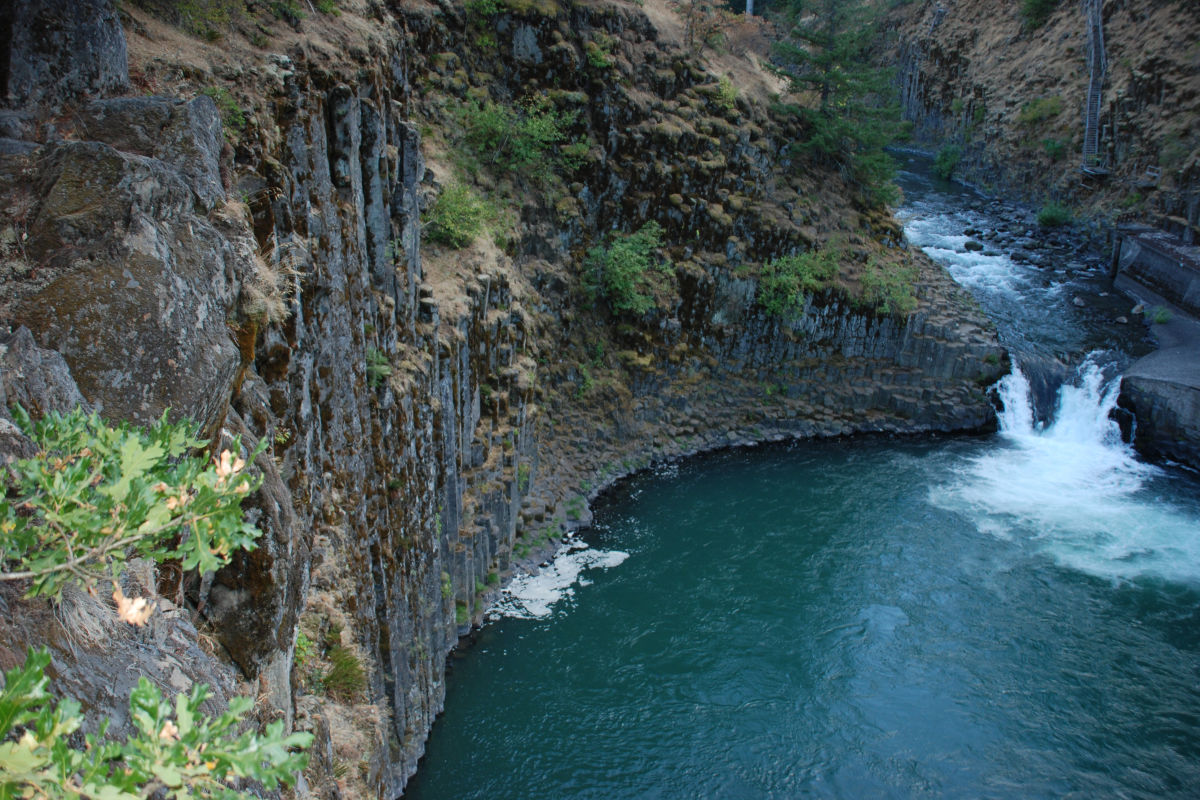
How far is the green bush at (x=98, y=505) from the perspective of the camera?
3.21m

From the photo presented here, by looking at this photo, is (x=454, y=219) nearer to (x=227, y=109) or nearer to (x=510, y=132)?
(x=510, y=132)

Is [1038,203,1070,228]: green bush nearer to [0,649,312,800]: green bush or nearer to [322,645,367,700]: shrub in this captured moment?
[322,645,367,700]: shrub

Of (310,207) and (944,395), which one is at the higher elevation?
(310,207)

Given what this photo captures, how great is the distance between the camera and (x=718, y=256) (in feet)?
98.7

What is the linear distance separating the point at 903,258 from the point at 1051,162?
16.6 metres

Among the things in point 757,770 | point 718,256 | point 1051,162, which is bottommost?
point 757,770

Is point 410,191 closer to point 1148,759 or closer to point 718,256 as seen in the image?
point 718,256

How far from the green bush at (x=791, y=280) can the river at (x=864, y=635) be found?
5.71 meters

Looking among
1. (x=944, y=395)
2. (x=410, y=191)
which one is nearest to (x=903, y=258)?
(x=944, y=395)

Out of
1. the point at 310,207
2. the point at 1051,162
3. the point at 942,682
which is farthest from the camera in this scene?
the point at 1051,162

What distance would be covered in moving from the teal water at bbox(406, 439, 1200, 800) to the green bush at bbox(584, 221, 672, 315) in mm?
7693

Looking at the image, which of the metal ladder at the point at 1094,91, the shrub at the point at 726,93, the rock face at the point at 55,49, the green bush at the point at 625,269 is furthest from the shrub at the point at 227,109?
the metal ladder at the point at 1094,91

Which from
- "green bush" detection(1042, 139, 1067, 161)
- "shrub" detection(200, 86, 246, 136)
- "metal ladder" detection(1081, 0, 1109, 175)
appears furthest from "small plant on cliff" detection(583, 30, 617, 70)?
"green bush" detection(1042, 139, 1067, 161)

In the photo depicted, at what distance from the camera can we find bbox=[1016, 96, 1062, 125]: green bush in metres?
41.9
